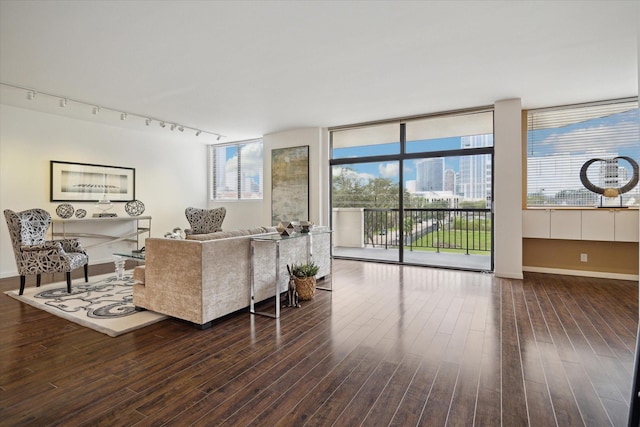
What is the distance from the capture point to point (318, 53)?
10.7 ft

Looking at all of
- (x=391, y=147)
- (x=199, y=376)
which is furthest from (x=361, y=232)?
(x=199, y=376)

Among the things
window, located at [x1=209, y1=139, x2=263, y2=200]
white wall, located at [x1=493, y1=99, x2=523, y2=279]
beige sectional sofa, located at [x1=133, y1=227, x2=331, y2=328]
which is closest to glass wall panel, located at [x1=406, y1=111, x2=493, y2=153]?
white wall, located at [x1=493, y1=99, x2=523, y2=279]

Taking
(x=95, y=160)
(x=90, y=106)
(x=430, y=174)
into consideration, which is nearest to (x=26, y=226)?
(x=90, y=106)

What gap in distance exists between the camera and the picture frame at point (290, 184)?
657cm

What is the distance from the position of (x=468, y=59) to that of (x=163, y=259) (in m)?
3.61

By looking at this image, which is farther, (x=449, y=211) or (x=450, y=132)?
(x=449, y=211)

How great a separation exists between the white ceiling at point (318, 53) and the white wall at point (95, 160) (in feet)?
1.87

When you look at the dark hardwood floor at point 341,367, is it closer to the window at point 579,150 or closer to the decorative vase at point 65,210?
the window at point 579,150

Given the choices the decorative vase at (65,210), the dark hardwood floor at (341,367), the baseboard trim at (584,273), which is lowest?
the dark hardwood floor at (341,367)

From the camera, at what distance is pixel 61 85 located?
408cm

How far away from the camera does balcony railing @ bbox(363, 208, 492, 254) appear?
213 inches

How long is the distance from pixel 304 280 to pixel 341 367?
1.54m

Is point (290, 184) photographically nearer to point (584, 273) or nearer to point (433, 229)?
point (433, 229)

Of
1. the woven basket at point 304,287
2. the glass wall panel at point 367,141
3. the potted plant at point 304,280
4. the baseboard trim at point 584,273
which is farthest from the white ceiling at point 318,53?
the baseboard trim at point 584,273
